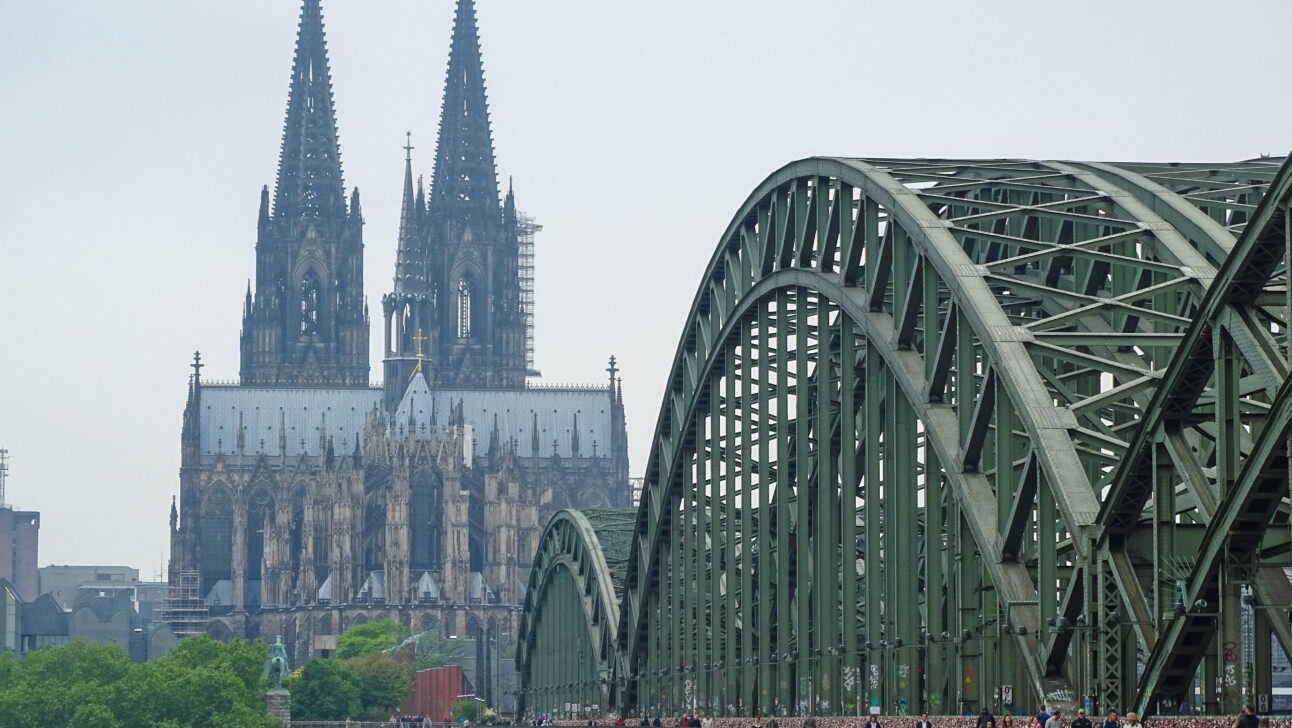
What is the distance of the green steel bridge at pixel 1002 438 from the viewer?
1079 inches

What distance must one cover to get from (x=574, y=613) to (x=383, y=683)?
77120 mm

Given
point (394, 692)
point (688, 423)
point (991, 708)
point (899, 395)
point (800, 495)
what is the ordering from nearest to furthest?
point (991, 708), point (899, 395), point (800, 495), point (688, 423), point (394, 692)

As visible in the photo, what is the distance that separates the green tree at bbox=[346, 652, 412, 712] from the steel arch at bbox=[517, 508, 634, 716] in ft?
199

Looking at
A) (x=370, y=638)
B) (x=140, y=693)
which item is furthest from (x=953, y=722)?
(x=370, y=638)

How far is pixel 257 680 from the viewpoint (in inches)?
5502

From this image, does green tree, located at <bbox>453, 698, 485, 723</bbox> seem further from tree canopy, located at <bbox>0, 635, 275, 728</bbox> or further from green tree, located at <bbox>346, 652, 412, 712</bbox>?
green tree, located at <bbox>346, 652, 412, 712</bbox>

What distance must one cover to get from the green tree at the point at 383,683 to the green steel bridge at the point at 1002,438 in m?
106

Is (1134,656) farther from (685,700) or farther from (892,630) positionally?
(685,700)

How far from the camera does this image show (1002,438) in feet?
109

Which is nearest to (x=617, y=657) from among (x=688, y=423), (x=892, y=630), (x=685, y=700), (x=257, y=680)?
(x=685, y=700)

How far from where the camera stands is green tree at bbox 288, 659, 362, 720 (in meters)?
148

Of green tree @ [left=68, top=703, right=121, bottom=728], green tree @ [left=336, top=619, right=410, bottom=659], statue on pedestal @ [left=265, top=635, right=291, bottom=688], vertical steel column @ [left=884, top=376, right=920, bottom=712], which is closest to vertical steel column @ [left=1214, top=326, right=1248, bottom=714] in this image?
vertical steel column @ [left=884, top=376, right=920, bottom=712]

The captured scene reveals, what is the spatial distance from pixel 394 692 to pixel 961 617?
424 feet

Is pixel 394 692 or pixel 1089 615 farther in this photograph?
pixel 394 692
